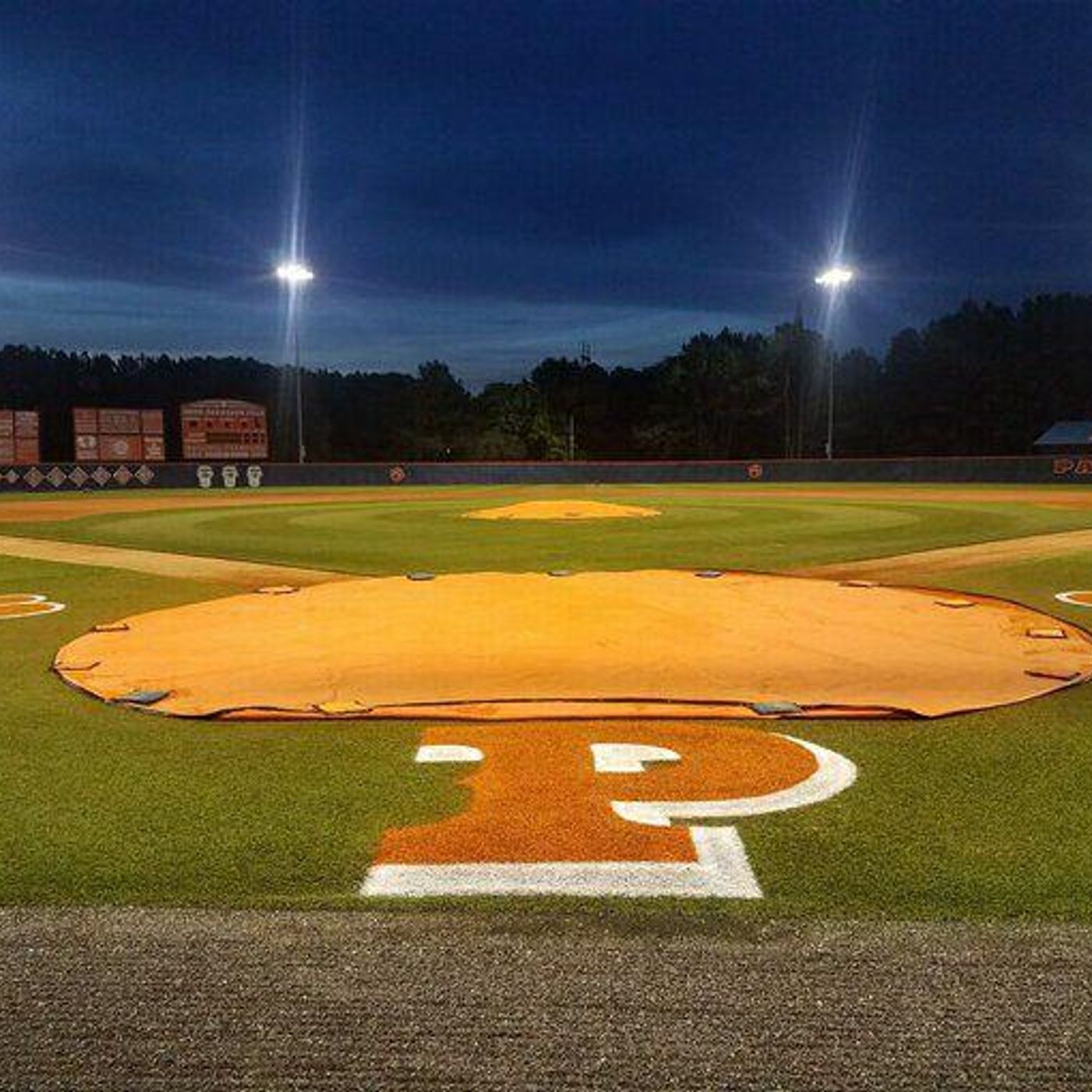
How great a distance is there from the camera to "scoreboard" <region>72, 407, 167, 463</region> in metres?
41.5

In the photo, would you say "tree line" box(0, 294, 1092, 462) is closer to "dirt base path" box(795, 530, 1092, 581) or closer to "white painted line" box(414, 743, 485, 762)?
"dirt base path" box(795, 530, 1092, 581)

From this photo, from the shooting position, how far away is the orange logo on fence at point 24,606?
28.7ft

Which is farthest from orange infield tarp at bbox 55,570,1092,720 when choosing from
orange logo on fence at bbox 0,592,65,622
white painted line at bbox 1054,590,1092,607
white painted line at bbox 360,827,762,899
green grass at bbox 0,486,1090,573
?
green grass at bbox 0,486,1090,573

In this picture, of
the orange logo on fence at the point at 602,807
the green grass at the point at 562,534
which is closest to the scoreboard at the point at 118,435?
the green grass at the point at 562,534

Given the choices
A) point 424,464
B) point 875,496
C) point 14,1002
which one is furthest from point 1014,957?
point 424,464

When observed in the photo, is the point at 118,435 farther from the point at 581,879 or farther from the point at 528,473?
the point at 581,879

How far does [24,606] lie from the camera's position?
9227 mm

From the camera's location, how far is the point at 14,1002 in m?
2.42

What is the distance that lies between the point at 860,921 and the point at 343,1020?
4.89 feet

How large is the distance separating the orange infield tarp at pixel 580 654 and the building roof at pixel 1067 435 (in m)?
66.8

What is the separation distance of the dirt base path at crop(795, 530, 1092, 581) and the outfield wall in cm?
2642

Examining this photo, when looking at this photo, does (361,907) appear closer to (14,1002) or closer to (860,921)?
(14,1002)

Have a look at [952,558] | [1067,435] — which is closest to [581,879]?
[952,558]

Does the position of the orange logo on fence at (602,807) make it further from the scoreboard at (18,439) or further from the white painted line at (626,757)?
the scoreboard at (18,439)
